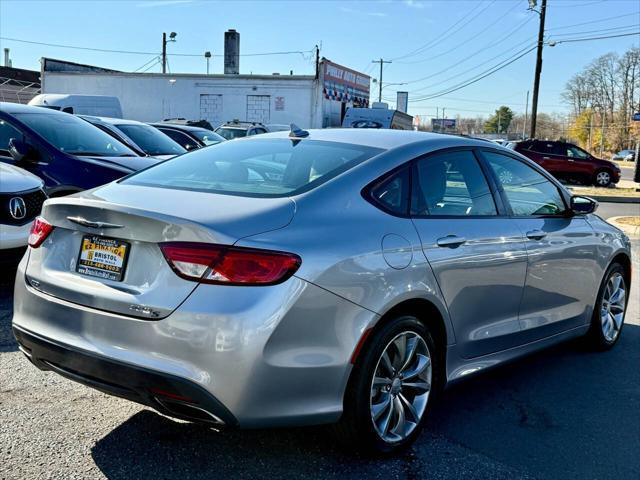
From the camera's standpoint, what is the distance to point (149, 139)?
430 inches

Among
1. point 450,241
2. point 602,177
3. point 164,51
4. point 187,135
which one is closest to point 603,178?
point 602,177

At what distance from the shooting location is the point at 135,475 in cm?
298

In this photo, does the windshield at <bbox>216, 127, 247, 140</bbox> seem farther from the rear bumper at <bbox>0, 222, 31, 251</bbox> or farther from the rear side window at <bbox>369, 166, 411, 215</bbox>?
the rear side window at <bbox>369, 166, 411, 215</bbox>

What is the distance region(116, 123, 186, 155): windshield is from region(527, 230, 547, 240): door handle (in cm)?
735

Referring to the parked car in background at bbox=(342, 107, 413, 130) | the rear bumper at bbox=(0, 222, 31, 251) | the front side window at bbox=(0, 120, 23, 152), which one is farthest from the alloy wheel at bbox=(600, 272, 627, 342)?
the parked car in background at bbox=(342, 107, 413, 130)

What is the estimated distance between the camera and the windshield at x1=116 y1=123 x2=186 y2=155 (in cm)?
1062

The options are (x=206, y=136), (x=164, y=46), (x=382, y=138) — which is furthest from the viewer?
(x=164, y=46)

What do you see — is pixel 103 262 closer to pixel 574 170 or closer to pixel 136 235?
pixel 136 235

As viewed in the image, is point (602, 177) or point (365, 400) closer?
point (365, 400)

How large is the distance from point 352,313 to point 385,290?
0.23 metres

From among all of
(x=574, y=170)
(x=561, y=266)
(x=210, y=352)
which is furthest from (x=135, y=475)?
(x=574, y=170)

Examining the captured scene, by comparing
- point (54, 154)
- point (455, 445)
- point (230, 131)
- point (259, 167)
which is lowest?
point (455, 445)

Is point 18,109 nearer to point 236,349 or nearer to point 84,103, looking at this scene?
point 236,349

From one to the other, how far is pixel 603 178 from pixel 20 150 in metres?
23.5
